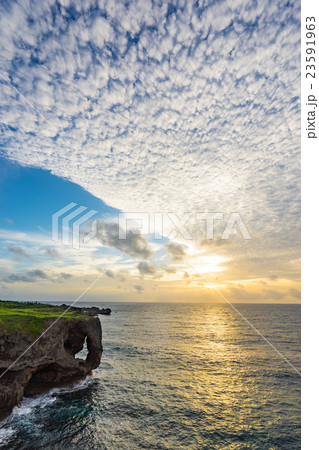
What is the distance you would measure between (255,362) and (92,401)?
32.1m

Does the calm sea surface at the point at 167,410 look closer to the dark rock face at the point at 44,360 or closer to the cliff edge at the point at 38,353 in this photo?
the dark rock face at the point at 44,360

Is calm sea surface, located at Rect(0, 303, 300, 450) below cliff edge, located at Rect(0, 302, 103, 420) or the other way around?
below

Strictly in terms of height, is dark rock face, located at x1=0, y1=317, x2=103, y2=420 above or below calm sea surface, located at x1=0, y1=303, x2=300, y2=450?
above

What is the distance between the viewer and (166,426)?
2073cm

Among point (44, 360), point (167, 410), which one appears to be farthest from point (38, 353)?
point (167, 410)

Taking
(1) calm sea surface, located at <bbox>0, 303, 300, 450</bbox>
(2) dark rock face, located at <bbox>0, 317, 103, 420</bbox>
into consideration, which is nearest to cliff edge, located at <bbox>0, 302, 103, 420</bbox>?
(2) dark rock face, located at <bbox>0, 317, 103, 420</bbox>

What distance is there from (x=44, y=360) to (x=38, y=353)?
114 cm

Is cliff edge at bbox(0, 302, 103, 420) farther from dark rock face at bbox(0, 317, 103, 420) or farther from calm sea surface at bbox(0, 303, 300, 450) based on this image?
calm sea surface at bbox(0, 303, 300, 450)

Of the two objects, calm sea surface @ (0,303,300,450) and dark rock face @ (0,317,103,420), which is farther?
dark rock face @ (0,317,103,420)

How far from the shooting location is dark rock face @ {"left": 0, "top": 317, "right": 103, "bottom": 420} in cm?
2030
